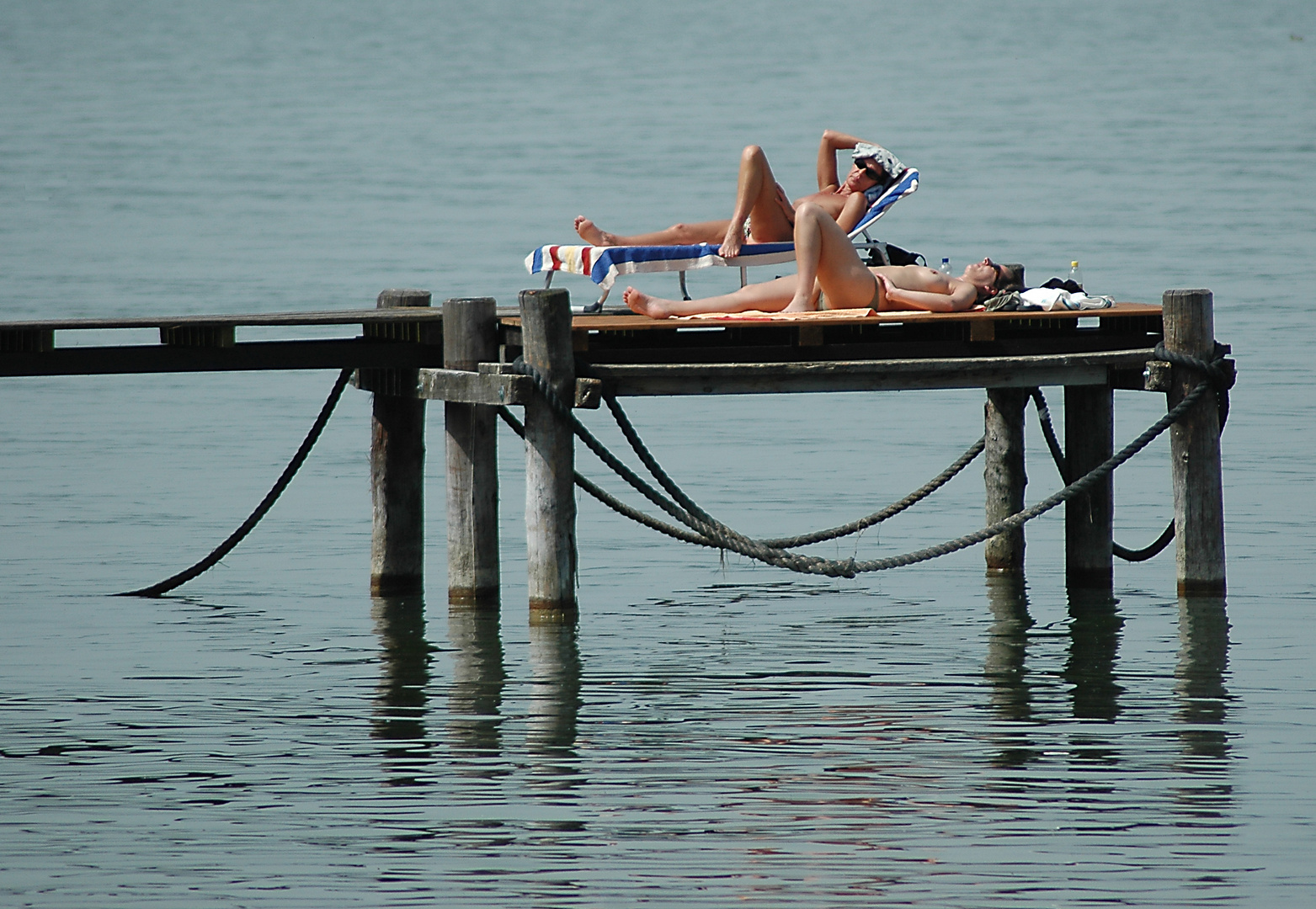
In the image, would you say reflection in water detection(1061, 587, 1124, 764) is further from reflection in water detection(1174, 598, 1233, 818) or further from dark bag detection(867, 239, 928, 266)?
dark bag detection(867, 239, 928, 266)

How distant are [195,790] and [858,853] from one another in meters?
2.52

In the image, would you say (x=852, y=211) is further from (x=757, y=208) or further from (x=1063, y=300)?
(x=1063, y=300)

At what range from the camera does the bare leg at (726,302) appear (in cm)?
1129

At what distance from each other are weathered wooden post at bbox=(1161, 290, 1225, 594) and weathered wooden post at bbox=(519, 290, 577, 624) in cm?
293

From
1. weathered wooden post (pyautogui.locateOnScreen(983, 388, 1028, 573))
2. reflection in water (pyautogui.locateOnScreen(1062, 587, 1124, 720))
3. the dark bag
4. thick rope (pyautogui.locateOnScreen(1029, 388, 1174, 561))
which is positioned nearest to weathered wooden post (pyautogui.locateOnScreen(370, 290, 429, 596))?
the dark bag

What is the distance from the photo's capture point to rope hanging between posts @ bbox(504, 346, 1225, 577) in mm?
10969

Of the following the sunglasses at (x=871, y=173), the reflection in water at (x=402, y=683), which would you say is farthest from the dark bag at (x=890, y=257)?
the reflection in water at (x=402, y=683)

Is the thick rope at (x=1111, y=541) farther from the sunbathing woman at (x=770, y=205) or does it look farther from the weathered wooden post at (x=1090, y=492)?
the sunbathing woman at (x=770, y=205)

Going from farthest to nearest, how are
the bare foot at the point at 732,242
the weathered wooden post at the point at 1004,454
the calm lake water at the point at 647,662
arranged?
the weathered wooden post at the point at 1004,454 → the bare foot at the point at 732,242 → the calm lake water at the point at 647,662

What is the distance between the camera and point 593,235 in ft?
41.1

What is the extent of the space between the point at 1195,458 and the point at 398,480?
4.08 metres

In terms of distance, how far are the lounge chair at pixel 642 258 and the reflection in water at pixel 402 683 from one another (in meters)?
1.89

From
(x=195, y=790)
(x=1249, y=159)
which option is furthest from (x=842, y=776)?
(x=1249, y=159)

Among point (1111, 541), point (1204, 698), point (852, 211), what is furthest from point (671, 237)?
point (1204, 698)
